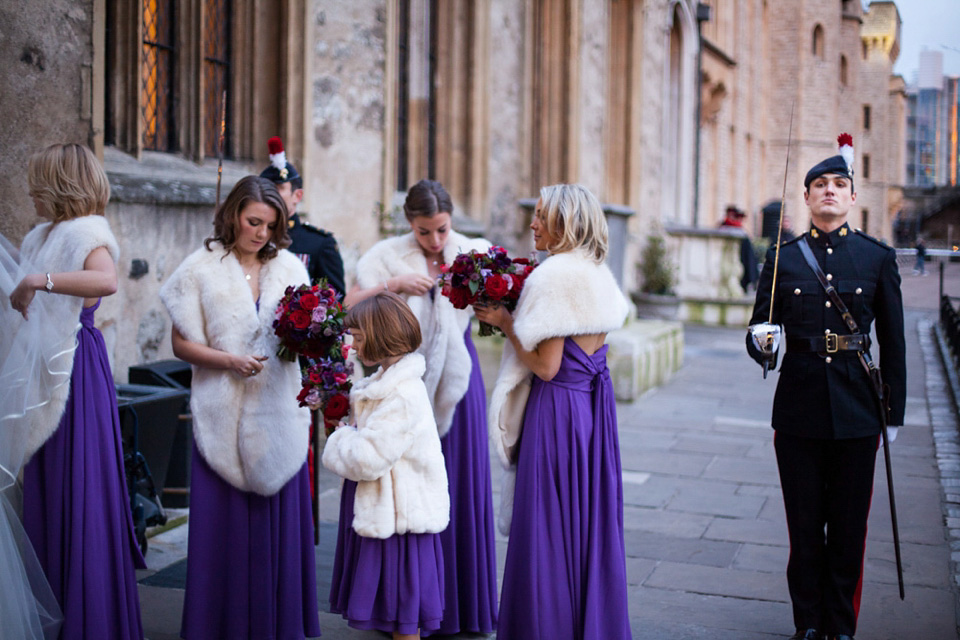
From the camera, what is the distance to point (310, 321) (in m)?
3.70

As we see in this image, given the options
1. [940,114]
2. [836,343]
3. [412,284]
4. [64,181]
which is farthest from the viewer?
[940,114]

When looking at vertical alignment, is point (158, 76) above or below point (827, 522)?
above

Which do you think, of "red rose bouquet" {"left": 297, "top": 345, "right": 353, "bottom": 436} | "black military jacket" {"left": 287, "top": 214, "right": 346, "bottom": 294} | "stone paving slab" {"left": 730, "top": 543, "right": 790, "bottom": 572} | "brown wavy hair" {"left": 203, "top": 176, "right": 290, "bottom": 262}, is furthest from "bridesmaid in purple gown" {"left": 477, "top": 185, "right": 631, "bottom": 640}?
"stone paving slab" {"left": 730, "top": 543, "right": 790, "bottom": 572}

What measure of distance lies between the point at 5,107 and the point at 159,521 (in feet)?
6.92

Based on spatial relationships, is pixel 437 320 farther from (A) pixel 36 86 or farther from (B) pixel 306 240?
(A) pixel 36 86

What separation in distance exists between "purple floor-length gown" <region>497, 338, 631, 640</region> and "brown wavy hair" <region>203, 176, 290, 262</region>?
117 cm

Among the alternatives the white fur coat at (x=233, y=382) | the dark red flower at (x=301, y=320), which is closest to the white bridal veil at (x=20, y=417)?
the white fur coat at (x=233, y=382)

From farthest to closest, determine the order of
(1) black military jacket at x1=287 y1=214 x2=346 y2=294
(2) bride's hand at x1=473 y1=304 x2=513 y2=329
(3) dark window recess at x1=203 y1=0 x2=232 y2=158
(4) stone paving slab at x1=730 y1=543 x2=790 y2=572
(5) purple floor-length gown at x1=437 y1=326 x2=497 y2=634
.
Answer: (3) dark window recess at x1=203 y1=0 x2=232 y2=158
(4) stone paving slab at x1=730 y1=543 x2=790 y2=572
(1) black military jacket at x1=287 y1=214 x2=346 y2=294
(5) purple floor-length gown at x1=437 y1=326 x2=497 y2=634
(2) bride's hand at x1=473 y1=304 x2=513 y2=329

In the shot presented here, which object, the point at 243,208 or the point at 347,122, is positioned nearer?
the point at 243,208

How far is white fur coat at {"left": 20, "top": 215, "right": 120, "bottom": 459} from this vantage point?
11.9 ft

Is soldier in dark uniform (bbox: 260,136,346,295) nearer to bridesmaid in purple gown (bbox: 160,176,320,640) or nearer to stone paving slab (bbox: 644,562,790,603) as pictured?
bridesmaid in purple gown (bbox: 160,176,320,640)

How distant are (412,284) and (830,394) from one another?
1734 mm

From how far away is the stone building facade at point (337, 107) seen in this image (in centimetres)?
547

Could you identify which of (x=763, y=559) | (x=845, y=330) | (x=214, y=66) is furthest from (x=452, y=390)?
(x=214, y=66)
